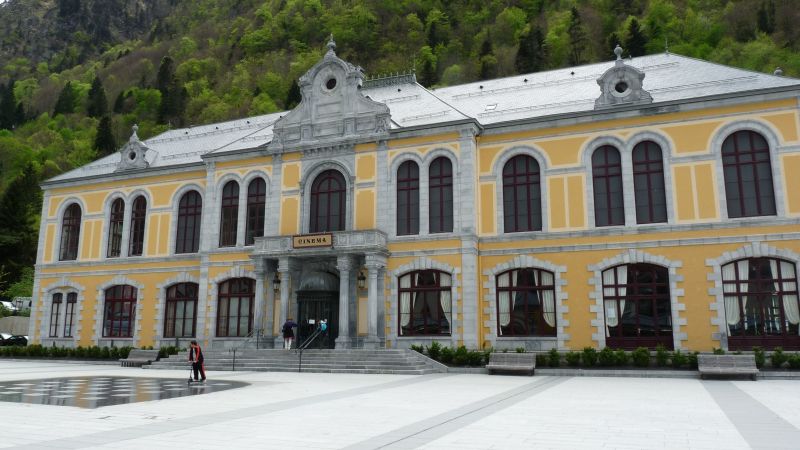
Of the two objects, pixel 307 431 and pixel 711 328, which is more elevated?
pixel 711 328

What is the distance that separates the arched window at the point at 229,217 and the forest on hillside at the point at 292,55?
40.1m

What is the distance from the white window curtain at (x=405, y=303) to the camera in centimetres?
3048

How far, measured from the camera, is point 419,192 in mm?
31422

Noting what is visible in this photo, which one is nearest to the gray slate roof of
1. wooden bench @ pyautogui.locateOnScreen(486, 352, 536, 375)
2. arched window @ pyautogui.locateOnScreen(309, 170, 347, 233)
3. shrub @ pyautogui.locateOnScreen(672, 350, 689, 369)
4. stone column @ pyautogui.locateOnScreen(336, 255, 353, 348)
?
arched window @ pyautogui.locateOnScreen(309, 170, 347, 233)

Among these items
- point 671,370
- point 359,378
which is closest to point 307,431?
point 359,378

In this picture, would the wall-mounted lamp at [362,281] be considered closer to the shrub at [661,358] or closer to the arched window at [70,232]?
the shrub at [661,358]

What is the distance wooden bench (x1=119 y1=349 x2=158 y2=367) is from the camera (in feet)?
100

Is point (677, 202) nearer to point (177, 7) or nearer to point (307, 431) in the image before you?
point (307, 431)

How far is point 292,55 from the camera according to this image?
333 feet

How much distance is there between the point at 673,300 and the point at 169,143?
34.0 m

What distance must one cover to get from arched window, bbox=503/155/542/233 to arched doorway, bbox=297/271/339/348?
936 centimetres

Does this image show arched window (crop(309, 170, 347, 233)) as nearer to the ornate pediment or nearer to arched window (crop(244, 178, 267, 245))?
the ornate pediment

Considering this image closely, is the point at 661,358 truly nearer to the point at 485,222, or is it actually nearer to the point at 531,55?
the point at 485,222

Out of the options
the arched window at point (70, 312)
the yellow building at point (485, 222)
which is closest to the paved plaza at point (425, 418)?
the yellow building at point (485, 222)
